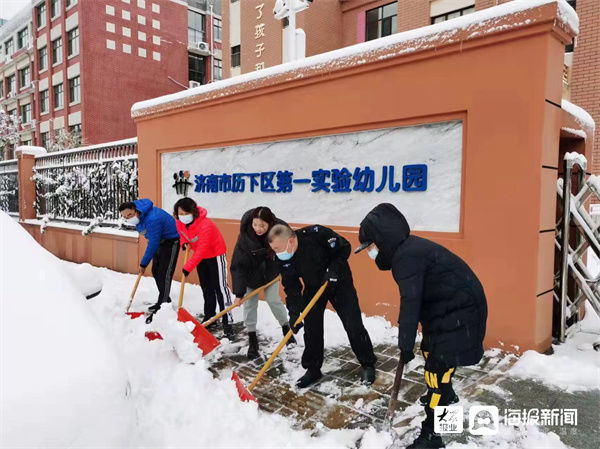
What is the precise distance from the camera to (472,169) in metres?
4.16

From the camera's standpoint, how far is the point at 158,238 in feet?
17.2

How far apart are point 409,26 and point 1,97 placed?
29.9 m

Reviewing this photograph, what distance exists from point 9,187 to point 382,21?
12809mm

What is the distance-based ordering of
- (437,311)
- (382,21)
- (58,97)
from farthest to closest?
1. (58,97)
2. (382,21)
3. (437,311)

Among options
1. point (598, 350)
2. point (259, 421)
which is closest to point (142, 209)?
point (259, 421)

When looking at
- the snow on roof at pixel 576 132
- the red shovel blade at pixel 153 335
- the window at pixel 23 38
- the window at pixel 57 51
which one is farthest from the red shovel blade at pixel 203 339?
the window at pixel 23 38

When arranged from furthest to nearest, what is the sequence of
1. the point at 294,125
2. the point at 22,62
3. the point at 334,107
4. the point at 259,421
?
the point at 22,62
the point at 294,125
the point at 334,107
the point at 259,421

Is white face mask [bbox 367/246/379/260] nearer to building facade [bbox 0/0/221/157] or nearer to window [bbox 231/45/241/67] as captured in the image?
window [bbox 231/45/241/67]

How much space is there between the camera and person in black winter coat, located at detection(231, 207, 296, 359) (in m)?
4.02

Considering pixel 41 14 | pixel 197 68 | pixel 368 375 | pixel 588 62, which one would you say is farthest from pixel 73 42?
pixel 368 375

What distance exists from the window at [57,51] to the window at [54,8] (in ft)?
4.54

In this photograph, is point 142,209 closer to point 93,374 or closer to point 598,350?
point 93,374

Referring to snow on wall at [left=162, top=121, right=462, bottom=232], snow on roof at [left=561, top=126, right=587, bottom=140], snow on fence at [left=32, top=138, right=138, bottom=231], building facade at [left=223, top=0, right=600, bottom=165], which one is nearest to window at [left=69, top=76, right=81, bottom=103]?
building facade at [left=223, top=0, right=600, bottom=165]

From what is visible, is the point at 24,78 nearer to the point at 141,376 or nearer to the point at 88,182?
the point at 88,182
